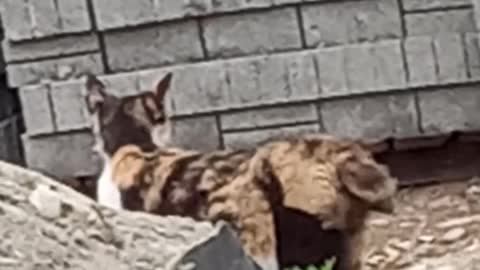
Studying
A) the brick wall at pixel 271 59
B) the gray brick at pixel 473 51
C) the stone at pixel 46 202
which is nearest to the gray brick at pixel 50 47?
the brick wall at pixel 271 59

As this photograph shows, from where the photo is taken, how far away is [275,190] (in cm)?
629

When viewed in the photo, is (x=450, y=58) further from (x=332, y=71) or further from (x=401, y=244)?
(x=401, y=244)

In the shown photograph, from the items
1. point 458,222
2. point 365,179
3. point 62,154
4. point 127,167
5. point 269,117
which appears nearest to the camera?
point 365,179

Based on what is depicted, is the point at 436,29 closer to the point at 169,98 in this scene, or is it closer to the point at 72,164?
the point at 169,98

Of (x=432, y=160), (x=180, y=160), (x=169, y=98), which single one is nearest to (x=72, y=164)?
(x=169, y=98)

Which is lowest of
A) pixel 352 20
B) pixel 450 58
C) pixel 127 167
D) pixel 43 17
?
pixel 127 167

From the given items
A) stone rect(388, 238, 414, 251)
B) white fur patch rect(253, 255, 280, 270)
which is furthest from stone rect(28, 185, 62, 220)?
stone rect(388, 238, 414, 251)

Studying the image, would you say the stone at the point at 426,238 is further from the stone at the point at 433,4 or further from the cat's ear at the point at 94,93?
the cat's ear at the point at 94,93

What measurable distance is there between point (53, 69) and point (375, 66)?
53.2 inches

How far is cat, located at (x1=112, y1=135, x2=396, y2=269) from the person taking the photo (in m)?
6.27

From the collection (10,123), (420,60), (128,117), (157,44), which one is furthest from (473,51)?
(10,123)

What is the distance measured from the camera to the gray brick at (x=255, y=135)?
7348 millimetres

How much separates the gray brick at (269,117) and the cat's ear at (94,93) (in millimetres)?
652

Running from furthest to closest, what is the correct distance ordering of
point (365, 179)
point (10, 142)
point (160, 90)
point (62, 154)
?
point (10, 142), point (62, 154), point (160, 90), point (365, 179)
